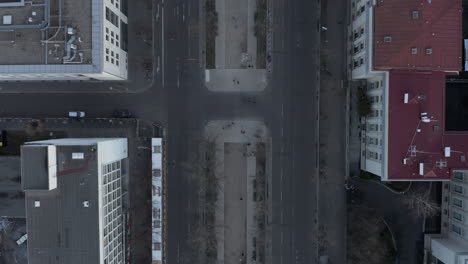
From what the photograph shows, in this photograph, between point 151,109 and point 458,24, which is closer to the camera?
point 458,24

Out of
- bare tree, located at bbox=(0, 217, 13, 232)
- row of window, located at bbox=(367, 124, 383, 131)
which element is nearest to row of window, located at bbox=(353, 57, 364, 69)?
row of window, located at bbox=(367, 124, 383, 131)

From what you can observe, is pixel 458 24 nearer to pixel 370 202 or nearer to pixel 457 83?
pixel 457 83

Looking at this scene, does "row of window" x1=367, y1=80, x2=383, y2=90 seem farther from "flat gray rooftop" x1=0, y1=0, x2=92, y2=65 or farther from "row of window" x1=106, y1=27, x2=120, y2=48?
"flat gray rooftop" x1=0, y1=0, x2=92, y2=65

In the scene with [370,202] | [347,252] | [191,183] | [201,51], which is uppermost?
[201,51]

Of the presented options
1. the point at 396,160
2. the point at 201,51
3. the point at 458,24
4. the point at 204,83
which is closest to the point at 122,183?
the point at 204,83

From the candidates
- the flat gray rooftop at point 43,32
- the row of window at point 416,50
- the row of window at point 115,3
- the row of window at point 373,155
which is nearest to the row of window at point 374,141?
the row of window at point 373,155

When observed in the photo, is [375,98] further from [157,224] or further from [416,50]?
[157,224]
